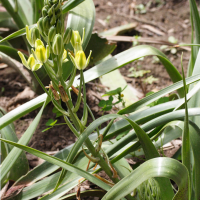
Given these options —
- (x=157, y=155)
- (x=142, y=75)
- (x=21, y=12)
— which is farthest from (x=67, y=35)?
(x=142, y=75)

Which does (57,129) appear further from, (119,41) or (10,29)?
(119,41)

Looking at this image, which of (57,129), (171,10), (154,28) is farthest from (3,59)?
(171,10)

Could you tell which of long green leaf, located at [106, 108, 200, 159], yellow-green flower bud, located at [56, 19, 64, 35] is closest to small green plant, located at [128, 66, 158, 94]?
long green leaf, located at [106, 108, 200, 159]

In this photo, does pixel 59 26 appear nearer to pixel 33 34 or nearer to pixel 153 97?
pixel 33 34

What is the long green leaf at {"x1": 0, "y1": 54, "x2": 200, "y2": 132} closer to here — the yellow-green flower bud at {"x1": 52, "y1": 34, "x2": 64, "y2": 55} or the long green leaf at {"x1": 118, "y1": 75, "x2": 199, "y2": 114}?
the long green leaf at {"x1": 118, "y1": 75, "x2": 199, "y2": 114}

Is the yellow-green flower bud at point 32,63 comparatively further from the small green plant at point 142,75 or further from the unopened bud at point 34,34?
the small green plant at point 142,75
